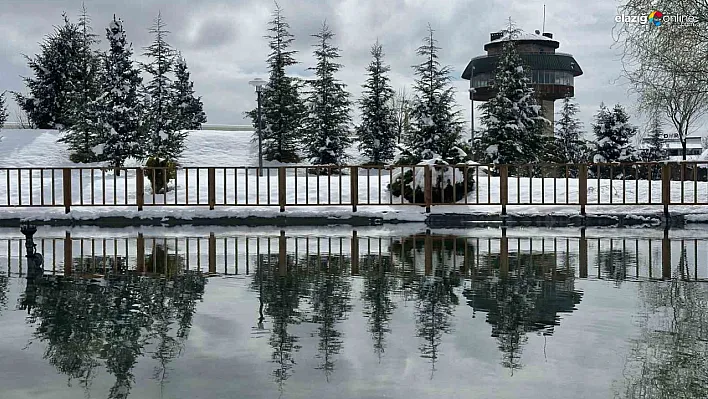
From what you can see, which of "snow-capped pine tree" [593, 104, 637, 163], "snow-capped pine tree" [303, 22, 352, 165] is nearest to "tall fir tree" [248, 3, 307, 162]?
"snow-capped pine tree" [303, 22, 352, 165]

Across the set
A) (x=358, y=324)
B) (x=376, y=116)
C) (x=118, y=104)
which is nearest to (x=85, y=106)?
(x=118, y=104)

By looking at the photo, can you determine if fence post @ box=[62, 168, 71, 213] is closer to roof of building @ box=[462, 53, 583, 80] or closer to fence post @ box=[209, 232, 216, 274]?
fence post @ box=[209, 232, 216, 274]

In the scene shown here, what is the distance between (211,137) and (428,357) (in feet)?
132

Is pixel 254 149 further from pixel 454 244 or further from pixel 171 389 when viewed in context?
pixel 171 389

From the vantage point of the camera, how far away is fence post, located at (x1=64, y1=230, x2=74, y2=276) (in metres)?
9.88

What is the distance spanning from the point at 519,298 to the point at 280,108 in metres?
31.5

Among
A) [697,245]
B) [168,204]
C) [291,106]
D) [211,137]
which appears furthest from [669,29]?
[211,137]

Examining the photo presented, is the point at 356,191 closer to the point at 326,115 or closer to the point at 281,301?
the point at 281,301

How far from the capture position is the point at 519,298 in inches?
293

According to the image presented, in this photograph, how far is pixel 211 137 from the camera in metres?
44.4

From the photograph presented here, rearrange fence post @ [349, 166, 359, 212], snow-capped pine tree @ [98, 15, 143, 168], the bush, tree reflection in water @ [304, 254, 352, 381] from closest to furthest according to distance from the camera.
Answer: tree reflection in water @ [304, 254, 352, 381] < fence post @ [349, 166, 359, 212] < the bush < snow-capped pine tree @ [98, 15, 143, 168]

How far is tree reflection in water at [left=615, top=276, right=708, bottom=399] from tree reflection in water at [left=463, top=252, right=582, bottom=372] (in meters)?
0.65

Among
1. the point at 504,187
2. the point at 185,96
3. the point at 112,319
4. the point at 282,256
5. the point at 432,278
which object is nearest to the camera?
the point at 112,319

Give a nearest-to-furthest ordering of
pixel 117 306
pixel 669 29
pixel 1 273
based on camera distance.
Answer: pixel 117 306, pixel 1 273, pixel 669 29
